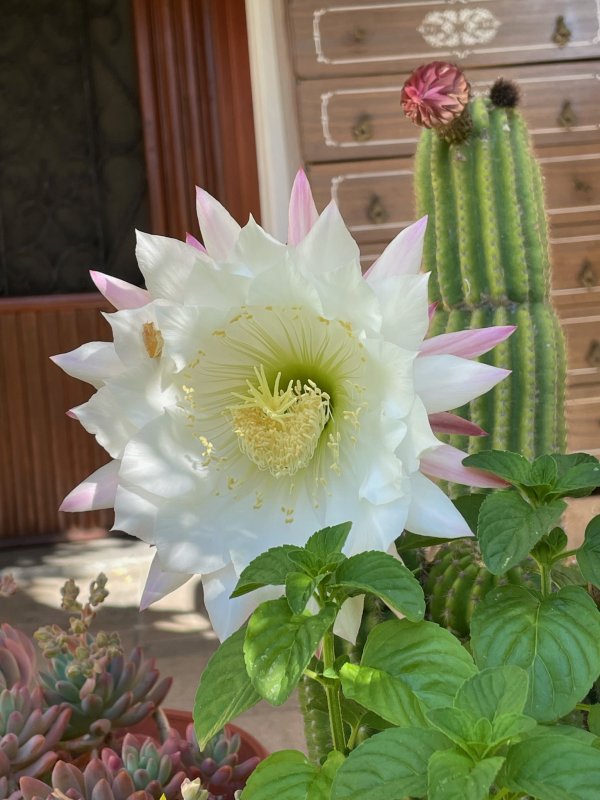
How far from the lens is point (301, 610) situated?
0.39m

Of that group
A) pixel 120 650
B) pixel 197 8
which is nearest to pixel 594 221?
pixel 197 8

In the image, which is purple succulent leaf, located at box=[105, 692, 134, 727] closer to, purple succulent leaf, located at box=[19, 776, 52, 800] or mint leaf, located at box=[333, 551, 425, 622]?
purple succulent leaf, located at box=[19, 776, 52, 800]

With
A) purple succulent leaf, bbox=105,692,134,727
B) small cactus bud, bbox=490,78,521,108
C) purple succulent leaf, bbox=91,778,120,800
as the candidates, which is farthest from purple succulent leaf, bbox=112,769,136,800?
small cactus bud, bbox=490,78,521,108

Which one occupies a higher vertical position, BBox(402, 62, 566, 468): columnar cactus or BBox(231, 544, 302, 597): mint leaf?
BBox(402, 62, 566, 468): columnar cactus

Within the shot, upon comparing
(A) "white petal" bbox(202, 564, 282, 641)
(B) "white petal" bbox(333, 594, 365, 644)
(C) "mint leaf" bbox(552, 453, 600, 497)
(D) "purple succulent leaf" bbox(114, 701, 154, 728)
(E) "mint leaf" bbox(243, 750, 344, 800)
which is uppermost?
(C) "mint leaf" bbox(552, 453, 600, 497)

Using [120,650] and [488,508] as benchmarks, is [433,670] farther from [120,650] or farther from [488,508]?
[120,650]

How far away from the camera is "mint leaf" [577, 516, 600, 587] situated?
441 millimetres

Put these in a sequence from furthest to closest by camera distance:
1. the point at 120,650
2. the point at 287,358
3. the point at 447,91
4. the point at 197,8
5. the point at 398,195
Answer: the point at 197,8, the point at 398,195, the point at 447,91, the point at 120,650, the point at 287,358

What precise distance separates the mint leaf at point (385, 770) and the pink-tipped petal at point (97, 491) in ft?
0.65

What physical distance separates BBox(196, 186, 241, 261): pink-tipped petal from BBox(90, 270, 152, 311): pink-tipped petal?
1.7 inches

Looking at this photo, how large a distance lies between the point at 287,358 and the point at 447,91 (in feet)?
1.83

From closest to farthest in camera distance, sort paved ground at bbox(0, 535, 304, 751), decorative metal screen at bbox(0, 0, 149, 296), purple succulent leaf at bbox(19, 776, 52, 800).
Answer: purple succulent leaf at bbox(19, 776, 52, 800)
paved ground at bbox(0, 535, 304, 751)
decorative metal screen at bbox(0, 0, 149, 296)

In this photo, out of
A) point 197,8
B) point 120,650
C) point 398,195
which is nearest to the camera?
point 120,650

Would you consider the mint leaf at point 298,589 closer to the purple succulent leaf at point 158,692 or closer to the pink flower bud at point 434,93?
the purple succulent leaf at point 158,692
